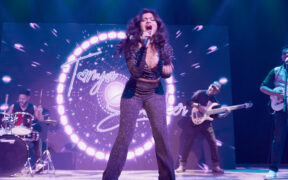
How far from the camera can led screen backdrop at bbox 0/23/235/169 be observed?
242 inches

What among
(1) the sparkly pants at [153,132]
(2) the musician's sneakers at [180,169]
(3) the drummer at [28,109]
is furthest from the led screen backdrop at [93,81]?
(1) the sparkly pants at [153,132]

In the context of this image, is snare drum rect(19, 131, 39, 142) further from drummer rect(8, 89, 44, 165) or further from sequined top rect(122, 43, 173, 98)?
sequined top rect(122, 43, 173, 98)

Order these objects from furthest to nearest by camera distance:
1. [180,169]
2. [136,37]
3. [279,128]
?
[180,169] < [279,128] < [136,37]

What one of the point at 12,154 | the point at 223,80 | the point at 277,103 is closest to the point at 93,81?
the point at 12,154

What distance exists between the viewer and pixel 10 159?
4773 mm

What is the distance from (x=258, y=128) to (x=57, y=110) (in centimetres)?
473

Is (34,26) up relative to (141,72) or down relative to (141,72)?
up

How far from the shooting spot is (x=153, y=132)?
2.40 meters

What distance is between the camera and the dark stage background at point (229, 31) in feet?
21.3

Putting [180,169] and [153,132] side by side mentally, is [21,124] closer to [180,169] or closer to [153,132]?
[180,169]

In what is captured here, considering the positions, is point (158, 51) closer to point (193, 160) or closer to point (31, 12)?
point (193, 160)

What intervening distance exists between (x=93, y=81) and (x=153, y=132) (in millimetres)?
4151

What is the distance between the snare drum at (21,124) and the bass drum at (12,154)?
136 mm

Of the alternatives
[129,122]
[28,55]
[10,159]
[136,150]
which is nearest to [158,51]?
[129,122]
